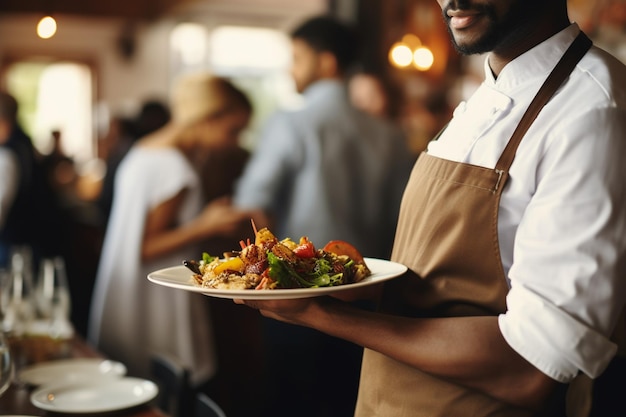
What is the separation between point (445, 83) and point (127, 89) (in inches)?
226

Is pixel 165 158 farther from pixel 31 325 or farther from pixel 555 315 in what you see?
pixel 555 315

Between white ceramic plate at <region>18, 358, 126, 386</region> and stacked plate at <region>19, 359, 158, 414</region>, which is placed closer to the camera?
stacked plate at <region>19, 359, 158, 414</region>

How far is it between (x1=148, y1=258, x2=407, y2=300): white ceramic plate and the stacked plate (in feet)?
1.55

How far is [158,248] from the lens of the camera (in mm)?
3195

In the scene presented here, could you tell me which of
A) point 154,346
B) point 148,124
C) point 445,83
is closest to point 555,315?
point 154,346

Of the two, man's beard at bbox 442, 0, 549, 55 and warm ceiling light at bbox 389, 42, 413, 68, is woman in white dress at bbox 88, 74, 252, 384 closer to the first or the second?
man's beard at bbox 442, 0, 549, 55

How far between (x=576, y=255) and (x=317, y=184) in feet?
6.89

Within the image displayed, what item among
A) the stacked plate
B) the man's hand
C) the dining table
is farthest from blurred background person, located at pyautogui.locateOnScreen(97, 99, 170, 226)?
the man's hand

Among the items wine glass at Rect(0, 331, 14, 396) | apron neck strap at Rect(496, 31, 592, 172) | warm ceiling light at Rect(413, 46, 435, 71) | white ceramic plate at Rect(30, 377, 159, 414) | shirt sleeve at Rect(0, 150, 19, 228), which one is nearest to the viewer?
apron neck strap at Rect(496, 31, 592, 172)

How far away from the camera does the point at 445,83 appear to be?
645 cm

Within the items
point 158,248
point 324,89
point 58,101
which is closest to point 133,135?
point 158,248

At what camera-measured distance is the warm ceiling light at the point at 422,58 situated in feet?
18.2

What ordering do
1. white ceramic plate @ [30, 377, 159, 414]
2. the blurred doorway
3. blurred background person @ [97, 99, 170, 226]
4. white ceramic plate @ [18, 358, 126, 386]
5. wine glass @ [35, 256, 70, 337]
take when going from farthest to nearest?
the blurred doorway, blurred background person @ [97, 99, 170, 226], wine glass @ [35, 256, 70, 337], white ceramic plate @ [18, 358, 126, 386], white ceramic plate @ [30, 377, 159, 414]

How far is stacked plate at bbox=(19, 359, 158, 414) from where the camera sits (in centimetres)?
175
